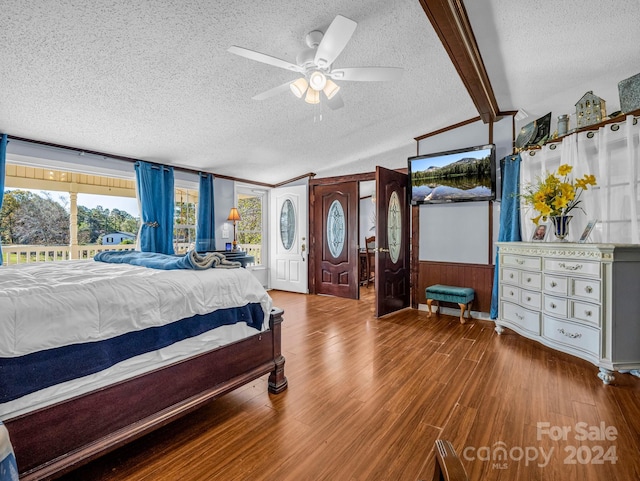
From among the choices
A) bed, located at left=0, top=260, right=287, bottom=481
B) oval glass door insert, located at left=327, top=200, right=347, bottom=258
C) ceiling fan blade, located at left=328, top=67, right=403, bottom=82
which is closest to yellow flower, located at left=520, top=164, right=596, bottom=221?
ceiling fan blade, located at left=328, top=67, right=403, bottom=82

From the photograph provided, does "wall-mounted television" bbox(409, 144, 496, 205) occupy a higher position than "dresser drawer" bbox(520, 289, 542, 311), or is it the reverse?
"wall-mounted television" bbox(409, 144, 496, 205)

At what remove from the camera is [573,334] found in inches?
102

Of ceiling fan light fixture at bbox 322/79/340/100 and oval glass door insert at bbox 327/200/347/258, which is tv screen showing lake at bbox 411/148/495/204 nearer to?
oval glass door insert at bbox 327/200/347/258

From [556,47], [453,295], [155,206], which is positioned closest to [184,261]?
[155,206]

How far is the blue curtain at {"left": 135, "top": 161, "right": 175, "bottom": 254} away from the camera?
13.6 feet

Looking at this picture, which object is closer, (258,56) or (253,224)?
(258,56)

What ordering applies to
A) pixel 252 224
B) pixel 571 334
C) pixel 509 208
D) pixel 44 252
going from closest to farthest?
1. pixel 571 334
2. pixel 509 208
3. pixel 44 252
4. pixel 252 224

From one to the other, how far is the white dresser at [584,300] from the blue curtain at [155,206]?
4.41 metres

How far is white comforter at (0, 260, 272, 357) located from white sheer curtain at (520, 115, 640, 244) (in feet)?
11.0

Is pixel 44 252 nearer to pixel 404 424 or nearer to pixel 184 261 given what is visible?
pixel 184 261

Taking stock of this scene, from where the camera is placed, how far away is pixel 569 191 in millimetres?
2799

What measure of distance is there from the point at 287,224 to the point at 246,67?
148 inches

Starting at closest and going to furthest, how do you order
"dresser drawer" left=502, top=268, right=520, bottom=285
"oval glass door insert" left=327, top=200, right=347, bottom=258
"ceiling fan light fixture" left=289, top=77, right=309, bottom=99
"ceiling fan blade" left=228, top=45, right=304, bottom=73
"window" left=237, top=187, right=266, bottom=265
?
"ceiling fan blade" left=228, top=45, right=304, bottom=73, "ceiling fan light fixture" left=289, top=77, right=309, bottom=99, "dresser drawer" left=502, top=268, right=520, bottom=285, "oval glass door insert" left=327, top=200, right=347, bottom=258, "window" left=237, top=187, right=266, bottom=265

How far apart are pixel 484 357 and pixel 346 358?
1.30 m
